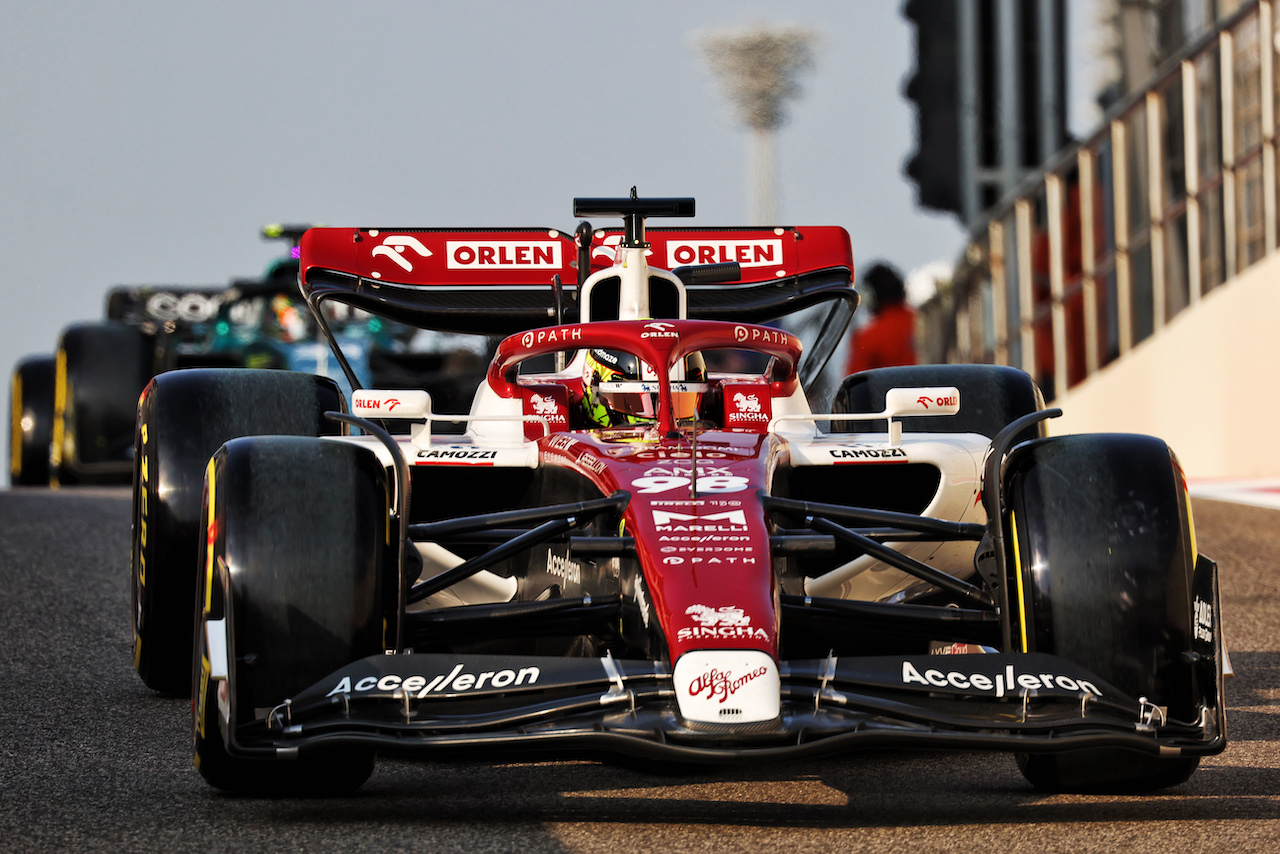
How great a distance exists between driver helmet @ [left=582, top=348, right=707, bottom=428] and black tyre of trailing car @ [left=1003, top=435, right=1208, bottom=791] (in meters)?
1.41

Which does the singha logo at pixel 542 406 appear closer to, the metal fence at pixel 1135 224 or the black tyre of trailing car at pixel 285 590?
the black tyre of trailing car at pixel 285 590

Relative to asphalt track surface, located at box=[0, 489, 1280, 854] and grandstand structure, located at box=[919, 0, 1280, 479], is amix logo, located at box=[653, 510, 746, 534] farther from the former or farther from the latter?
grandstand structure, located at box=[919, 0, 1280, 479]

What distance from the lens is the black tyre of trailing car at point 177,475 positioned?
5297mm

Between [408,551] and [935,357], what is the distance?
16.6m

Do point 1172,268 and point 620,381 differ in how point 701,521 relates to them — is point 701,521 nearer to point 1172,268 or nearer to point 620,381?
point 620,381

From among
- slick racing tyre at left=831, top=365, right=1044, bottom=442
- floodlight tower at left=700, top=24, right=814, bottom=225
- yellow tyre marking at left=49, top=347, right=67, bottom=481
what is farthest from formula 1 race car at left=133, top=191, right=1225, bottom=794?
floodlight tower at left=700, top=24, right=814, bottom=225

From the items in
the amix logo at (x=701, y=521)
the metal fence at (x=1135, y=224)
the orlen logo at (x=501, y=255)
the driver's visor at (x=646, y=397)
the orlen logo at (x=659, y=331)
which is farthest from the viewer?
the metal fence at (x=1135, y=224)

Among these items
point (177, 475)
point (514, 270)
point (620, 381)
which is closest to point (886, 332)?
point (514, 270)

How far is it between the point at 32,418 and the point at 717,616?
11417 mm

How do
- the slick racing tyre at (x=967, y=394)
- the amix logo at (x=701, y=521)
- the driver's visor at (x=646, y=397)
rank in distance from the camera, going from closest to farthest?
the amix logo at (x=701, y=521)
the driver's visor at (x=646, y=397)
the slick racing tyre at (x=967, y=394)

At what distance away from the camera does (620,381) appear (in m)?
5.38

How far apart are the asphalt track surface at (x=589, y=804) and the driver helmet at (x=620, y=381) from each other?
3.88 ft

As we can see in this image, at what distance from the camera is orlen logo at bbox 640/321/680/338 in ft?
15.9

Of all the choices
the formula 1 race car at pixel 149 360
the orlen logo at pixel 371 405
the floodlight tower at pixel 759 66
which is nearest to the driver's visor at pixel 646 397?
the orlen logo at pixel 371 405
